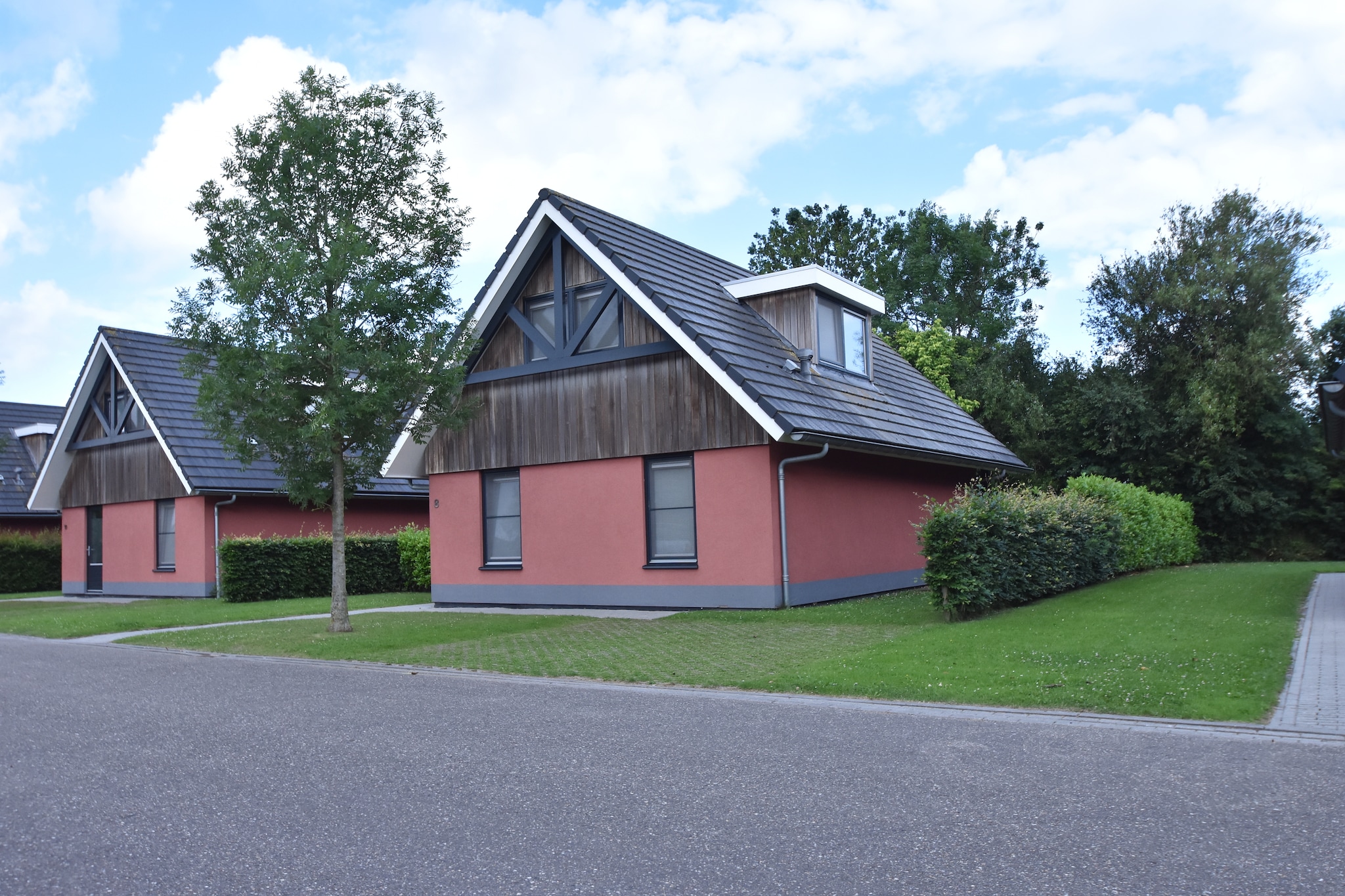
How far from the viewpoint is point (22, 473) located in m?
35.5

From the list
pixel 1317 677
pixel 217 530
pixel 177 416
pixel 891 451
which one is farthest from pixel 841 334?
pixel 177 416

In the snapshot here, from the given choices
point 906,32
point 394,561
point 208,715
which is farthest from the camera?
point 394,561

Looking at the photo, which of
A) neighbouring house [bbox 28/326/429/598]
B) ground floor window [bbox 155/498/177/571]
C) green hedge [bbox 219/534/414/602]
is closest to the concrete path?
green hedge [bbox 219/534/414/602]

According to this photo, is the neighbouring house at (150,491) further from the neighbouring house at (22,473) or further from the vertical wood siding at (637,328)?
the vertical wood siding at (637,328)

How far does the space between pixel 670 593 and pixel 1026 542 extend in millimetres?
5647

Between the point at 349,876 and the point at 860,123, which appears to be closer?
the point at 349,876

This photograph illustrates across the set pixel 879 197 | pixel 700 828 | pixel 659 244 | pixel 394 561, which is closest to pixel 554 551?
pixel 659 244

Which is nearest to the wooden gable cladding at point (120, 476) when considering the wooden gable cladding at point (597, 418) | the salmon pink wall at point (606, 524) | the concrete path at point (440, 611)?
the concrete path at point (440, 611)

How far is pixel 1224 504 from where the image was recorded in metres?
29.5

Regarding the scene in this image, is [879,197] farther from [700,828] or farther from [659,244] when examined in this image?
[700,828]

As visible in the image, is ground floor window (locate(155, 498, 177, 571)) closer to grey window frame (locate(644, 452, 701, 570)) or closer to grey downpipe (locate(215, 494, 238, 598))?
grey downpipe (locate(215, 494, 238, 598))

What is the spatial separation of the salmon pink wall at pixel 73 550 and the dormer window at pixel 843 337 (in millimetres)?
22191

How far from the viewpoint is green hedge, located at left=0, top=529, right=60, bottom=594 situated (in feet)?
106

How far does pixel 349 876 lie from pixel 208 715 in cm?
472
